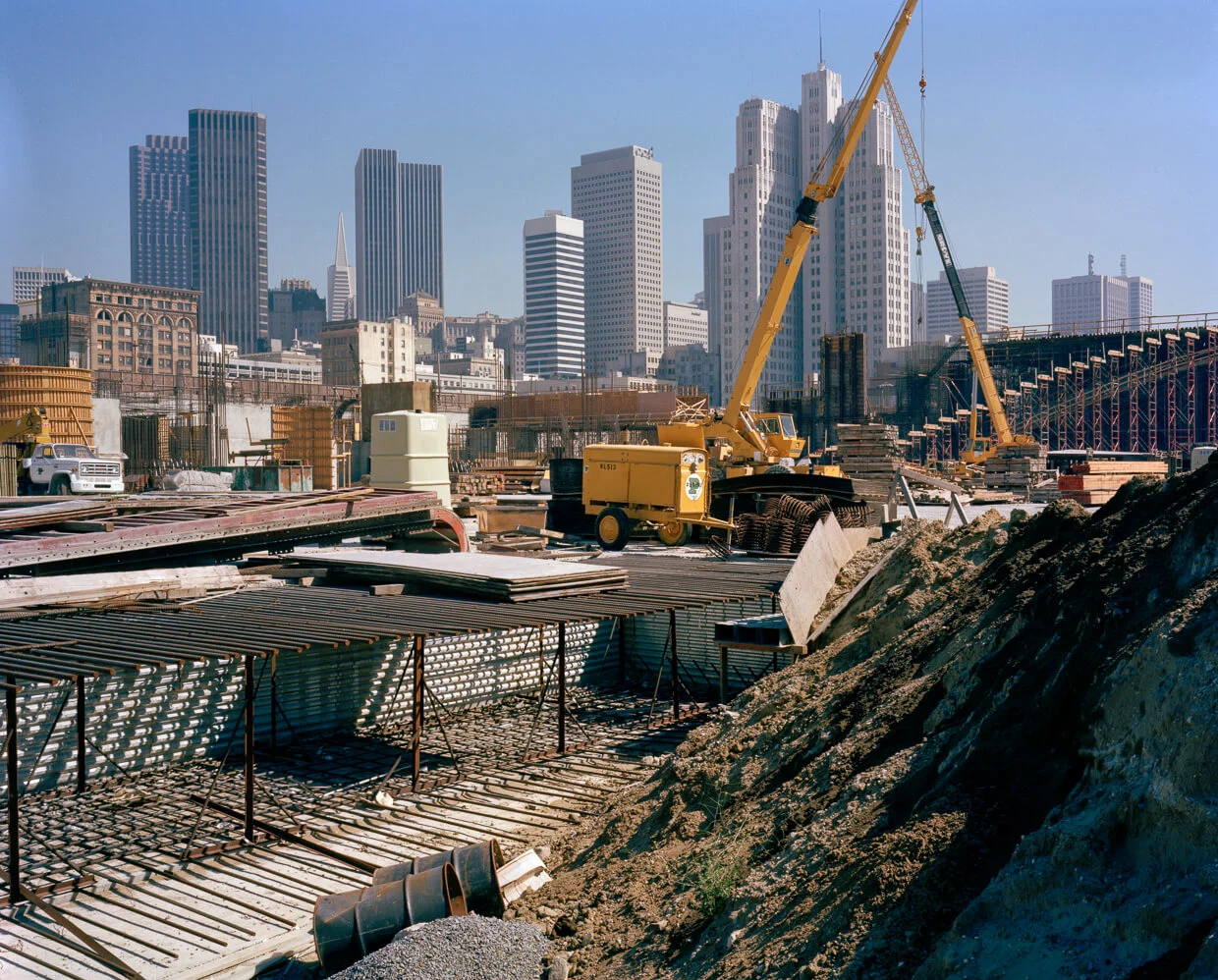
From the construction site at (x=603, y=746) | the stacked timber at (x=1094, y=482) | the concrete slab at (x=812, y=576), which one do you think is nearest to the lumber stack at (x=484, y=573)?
the construction site at (x=603, y=746)

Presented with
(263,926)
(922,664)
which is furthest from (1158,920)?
(263,926)

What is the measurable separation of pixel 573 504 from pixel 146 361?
504 feet

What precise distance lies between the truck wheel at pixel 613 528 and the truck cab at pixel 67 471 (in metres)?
14.7

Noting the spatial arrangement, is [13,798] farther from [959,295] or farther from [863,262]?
[863,262]

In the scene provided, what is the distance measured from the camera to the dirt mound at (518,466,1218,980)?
16.0 feet

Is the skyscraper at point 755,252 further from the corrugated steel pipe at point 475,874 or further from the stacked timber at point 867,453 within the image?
the corrugated steel pipe at point 475,874

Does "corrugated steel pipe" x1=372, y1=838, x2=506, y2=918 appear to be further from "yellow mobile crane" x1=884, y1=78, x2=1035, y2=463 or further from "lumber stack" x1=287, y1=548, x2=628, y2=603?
"yellow mobile crane" x1=884, y1=78, x2=1035, y2=463

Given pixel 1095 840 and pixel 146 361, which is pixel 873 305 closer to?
pixel 146 361

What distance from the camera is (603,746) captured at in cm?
1352

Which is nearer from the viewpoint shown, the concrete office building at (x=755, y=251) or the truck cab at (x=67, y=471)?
the truck cab at (x=67, y=471)

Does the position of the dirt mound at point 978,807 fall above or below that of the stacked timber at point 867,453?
below

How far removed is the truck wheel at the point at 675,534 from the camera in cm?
2505

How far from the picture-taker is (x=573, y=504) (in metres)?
27.8

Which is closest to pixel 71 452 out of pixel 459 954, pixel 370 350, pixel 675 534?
pixel 675 534
